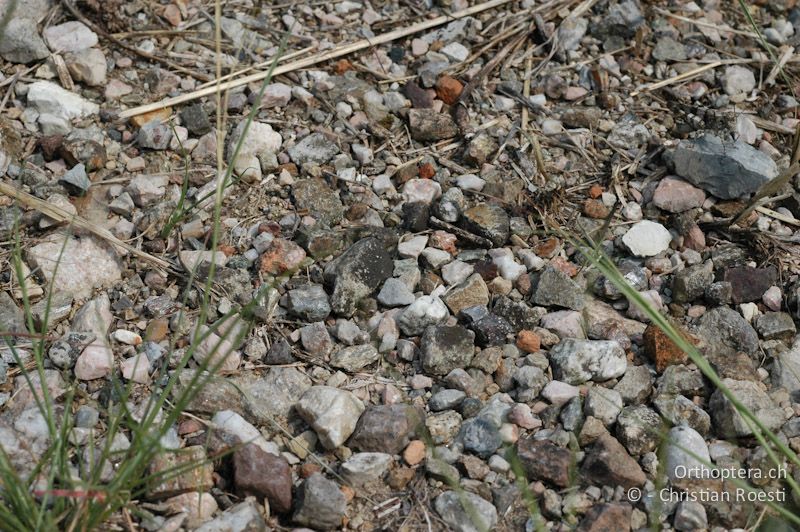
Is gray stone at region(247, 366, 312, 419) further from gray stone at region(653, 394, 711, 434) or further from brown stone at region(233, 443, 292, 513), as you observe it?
gray stone at region(653, 394, 711, 434)

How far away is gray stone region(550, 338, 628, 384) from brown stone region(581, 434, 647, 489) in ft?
0.82

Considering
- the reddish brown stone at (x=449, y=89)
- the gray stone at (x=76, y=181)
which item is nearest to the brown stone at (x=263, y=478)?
the gray stone at (x=76, y=181)

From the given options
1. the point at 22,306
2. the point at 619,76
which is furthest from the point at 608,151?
the point at 22,306

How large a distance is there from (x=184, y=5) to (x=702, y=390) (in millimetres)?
2454

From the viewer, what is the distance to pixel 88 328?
94.4 inches

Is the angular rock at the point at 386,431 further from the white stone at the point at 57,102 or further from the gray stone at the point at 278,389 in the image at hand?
the white stone at the point at 57,102

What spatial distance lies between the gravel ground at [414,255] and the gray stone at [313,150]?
1 cm

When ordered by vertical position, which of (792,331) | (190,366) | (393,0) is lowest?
(792,331)

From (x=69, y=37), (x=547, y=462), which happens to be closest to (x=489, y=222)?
(x=547, y=462)

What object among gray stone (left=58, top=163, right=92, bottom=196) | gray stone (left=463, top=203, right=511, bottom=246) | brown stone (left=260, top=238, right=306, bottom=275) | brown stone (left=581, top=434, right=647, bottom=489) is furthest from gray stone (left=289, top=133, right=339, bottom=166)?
brown stone (left=581, top=434, right=647, bottom=489)

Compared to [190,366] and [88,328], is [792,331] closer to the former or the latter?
[190,366]

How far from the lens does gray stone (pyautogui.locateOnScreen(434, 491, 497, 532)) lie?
2014mm

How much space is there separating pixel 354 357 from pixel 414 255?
1.48 feet

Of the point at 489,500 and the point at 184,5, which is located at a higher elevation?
→ the point at 184,5
